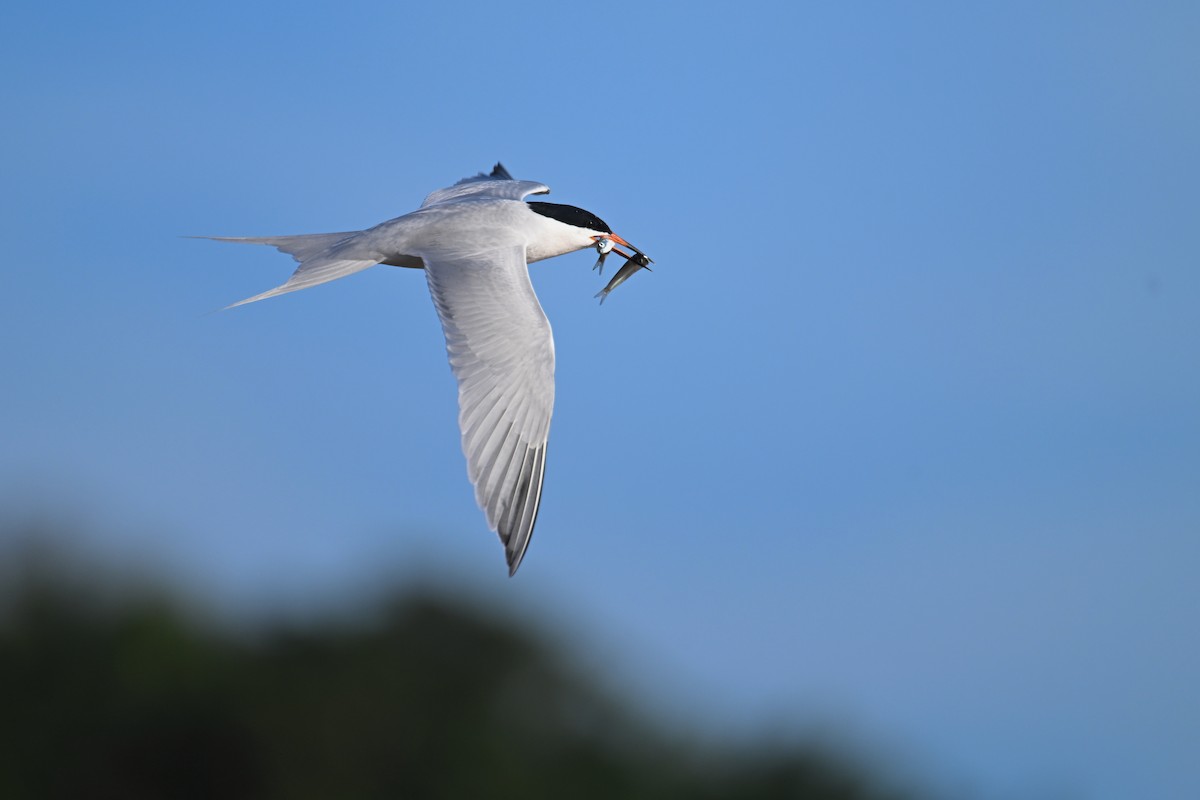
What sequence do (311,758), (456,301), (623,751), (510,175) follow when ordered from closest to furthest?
(456,301), (510,175), (311,758), (623,751)

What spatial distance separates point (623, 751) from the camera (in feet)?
69.2

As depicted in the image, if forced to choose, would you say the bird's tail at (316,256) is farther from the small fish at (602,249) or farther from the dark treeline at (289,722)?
the dark treeline at (289,722)

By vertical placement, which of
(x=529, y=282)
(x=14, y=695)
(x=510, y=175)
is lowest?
(x=14, y=695)

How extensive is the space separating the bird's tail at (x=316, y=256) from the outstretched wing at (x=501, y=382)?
17.0 inches

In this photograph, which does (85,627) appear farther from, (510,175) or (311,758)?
(510,175)

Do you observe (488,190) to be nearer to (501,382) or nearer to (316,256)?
(316,256)

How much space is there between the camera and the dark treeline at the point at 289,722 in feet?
62.3

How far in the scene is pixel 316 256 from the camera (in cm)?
719

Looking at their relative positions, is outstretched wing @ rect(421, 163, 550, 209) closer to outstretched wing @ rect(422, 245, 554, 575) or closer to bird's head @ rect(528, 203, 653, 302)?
bird's head @ rect(528, 203, 653, 302)

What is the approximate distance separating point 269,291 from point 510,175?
12.8 ft

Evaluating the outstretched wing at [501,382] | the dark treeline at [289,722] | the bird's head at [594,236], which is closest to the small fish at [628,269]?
the bird's head at [594,236]

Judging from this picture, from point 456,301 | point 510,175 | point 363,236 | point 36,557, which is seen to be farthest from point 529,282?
point 36,557

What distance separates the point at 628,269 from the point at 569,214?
0.60 metres

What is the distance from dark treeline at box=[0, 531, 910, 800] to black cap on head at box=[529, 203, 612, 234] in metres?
12.8
